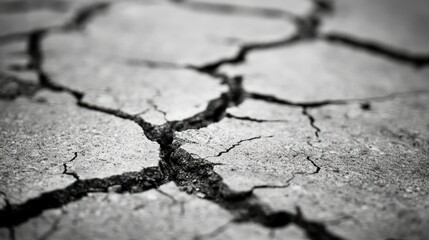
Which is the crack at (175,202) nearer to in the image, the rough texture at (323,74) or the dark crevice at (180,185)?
the dark crevice at (180,185)

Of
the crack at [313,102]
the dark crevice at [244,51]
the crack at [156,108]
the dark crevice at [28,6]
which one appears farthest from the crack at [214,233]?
the dark crevice at [28,6]

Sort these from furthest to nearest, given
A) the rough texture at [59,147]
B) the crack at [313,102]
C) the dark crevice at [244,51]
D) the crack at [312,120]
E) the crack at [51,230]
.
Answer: the dark crevice at [244,51]
the crack at [313,102]
the crack at [312,120]
the rough texture at [59,147]
the crack at [51,230]

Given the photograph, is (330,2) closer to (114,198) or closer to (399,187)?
(399,187)

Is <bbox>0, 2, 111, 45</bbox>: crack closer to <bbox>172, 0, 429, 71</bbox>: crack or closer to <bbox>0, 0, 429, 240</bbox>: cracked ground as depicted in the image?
<bbox>0, 0, 429, 240</bbox>: cracked ground

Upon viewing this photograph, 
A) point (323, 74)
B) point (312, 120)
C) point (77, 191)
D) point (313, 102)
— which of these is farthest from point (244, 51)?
point (77, 191)

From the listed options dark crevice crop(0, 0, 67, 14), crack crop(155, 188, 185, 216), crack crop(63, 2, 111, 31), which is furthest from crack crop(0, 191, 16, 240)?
dark crevice crop(0, 0, 67, 14)

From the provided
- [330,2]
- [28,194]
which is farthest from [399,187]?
[330,2]

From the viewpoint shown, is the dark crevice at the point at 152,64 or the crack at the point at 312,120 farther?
the dark crevice at the point at 152,64
